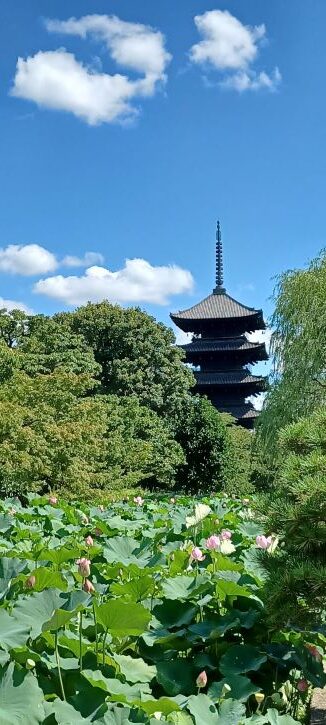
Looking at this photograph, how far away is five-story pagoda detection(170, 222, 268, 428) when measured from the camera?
103 feet

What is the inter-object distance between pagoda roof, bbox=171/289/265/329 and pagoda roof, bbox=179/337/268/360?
95 cm

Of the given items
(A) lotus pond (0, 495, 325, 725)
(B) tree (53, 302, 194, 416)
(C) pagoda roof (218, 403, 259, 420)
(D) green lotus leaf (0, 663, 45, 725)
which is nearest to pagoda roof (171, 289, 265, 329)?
(C) pagoda roof (218, 403, 259, 420)

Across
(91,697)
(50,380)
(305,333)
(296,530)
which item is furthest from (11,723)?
(305,333)

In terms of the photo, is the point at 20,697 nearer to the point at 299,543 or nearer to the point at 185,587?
the point at 185,587

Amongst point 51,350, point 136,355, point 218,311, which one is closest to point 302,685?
point 51,350

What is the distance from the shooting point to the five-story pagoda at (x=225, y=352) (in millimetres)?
31516

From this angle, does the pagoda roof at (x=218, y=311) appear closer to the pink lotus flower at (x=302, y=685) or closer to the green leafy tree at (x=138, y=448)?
the green leafy tree at (x=138, y=448)

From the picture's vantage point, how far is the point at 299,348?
1404cm

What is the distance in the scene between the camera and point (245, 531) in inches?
179

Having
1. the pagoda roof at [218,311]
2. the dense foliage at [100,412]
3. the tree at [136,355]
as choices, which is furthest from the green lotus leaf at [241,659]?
the pagoda roof at [218,311]

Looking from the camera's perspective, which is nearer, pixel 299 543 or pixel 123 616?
pixel 123 616

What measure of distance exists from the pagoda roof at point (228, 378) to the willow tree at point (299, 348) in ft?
54.5

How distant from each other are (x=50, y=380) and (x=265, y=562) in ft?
36.0

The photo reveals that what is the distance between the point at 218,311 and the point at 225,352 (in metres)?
2.11
